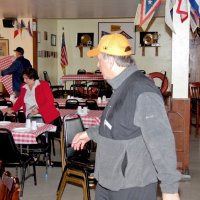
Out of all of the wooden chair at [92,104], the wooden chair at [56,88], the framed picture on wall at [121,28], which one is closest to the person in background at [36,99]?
the wooden chair at [92,104]

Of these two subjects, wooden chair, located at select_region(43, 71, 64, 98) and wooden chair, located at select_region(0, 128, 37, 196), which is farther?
wooden chair, located at select_region(43, 71, 64, 98)

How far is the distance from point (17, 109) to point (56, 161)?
99 centimetres

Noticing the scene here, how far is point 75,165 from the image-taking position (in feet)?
13.0

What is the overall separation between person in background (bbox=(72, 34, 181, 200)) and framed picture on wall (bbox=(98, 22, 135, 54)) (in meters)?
12.1

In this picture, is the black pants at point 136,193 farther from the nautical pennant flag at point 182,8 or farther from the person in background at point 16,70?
the person in background at point 16,70

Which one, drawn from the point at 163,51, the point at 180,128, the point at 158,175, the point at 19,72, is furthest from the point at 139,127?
the point at 163,51

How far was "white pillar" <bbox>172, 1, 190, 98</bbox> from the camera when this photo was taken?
5531mm

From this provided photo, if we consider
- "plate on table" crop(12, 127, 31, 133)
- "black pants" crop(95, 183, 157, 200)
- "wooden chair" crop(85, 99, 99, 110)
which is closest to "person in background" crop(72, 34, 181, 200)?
"black pants" crop(95, 183, 157, 200)

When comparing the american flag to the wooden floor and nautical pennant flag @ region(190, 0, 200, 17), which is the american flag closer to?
the wooden floor

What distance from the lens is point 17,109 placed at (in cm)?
612

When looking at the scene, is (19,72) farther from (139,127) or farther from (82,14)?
(139,127)

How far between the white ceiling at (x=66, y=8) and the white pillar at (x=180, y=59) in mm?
4137

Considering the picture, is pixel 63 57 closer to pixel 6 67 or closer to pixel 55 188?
pixel 6 67

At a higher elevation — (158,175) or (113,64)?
(113,64)
